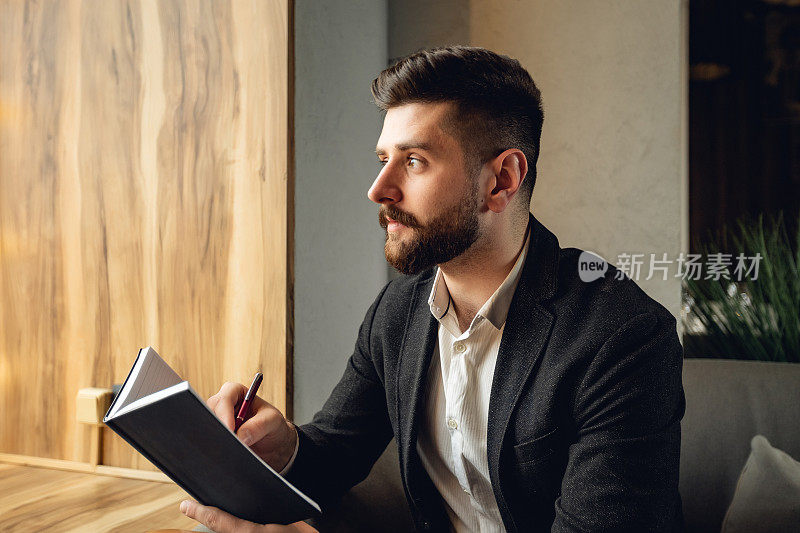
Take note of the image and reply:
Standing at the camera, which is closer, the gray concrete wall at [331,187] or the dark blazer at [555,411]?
the dark blazer at [555,411]

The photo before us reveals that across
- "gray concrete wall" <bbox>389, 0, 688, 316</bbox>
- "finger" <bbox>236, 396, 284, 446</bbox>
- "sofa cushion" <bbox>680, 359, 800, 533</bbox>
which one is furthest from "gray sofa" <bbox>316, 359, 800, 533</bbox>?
"gray concrete wall" <bbox>389, 0, 688, 316</bbox>

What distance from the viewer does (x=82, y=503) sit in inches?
54.1

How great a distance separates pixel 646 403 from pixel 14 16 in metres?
1.72

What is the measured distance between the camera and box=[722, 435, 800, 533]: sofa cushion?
3.95 ft

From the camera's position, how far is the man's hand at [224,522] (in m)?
0.90

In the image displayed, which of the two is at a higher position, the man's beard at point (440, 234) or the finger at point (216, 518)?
the man's beard at point (440, 234)

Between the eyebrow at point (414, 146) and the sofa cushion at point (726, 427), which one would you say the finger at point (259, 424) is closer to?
the eyebrow at point (414, 146)

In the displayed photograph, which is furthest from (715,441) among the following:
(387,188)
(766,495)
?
(387,188)

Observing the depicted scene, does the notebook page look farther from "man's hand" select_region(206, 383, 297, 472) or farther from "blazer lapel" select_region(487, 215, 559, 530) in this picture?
"blazer lapel" select_region(487, 215, 559, 530)

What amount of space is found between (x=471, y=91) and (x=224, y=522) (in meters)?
0.78

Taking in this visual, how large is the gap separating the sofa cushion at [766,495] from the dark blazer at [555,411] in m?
0.19

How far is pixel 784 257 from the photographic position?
1707 millimetres

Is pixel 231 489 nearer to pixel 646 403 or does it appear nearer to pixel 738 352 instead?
pixel 646 403

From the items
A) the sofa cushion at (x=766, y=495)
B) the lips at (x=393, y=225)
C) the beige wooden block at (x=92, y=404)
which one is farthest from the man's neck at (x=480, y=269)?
the beige wooden block at (x=92, y=404)
